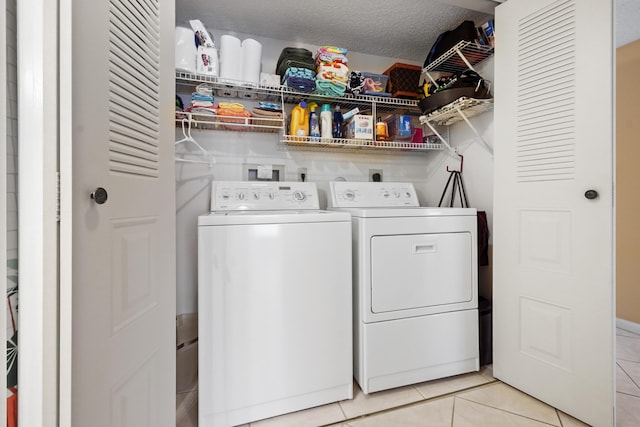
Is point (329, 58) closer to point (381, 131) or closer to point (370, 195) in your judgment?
point (381, 131)

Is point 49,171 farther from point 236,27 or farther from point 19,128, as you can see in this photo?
point 236,27

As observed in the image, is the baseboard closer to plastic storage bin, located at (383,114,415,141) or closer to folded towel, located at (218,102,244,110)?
plastic storage bin, located at (383,114,415,141)

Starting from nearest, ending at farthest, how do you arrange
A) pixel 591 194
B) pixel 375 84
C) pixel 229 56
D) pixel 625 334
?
pixel 591 194 < pixel 229 56 < pixel 375 84 < pixel 625 334

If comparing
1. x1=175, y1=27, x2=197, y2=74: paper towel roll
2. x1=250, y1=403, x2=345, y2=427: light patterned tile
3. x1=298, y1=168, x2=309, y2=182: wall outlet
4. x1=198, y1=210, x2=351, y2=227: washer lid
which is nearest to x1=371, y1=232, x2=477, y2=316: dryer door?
x1=198, y1=210, x2=351, y2=227: washer lid

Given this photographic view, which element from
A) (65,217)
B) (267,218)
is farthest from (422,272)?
(65,217)

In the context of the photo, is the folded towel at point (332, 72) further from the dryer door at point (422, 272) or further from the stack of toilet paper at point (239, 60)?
the dryer door at point (422, 272)

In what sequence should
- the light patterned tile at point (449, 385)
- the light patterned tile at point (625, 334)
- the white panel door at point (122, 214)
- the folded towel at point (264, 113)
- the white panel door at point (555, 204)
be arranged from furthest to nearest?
1. the light patterned tile at point (625, 334)
2. the folded towel at point (264, 113)
3. the light patterned tile at point (449, 385)
4. the white panel door at point (555, 204)
5. the white panel door at point (122, 214)

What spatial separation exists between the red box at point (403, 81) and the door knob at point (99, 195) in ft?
6.51

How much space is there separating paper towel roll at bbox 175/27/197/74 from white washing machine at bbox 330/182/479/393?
48.9 inches

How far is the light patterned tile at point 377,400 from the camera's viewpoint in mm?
1416

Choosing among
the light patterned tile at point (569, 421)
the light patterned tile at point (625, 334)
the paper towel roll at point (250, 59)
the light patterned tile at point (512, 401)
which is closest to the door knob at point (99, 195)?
the paper towel roll at point (250, 59)

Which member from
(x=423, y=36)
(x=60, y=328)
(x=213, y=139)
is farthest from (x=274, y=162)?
(x=60, y=328)

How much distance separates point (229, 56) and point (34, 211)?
1.51 metres

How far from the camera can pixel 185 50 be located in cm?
160
